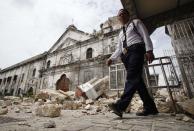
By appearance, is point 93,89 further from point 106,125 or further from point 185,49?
point 106,125

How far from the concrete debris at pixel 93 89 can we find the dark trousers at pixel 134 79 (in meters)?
Answer: 6.97

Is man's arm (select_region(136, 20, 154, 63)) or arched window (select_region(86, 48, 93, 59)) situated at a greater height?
arched window (select_region(86, 48, 93, 59))

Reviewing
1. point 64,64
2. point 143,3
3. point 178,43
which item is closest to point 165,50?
point 178,43

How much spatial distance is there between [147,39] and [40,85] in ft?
→ 63.9

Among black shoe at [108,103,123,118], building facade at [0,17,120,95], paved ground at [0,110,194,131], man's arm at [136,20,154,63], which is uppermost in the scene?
building facade at [0,17,120,95]

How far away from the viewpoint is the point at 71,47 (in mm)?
18422

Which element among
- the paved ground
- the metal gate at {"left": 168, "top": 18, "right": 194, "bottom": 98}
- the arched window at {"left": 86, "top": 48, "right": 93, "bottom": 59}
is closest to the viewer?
the paved ground

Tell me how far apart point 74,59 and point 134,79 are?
15444 mm

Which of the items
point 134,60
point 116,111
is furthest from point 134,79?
point 116,111

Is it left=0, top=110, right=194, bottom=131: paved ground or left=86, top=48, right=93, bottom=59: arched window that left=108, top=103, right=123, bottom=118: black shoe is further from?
left=86, top=48, right=93, bottom=59: arched window

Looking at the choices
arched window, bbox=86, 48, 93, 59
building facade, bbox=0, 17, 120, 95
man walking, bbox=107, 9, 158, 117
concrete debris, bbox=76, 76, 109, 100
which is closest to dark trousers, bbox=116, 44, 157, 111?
man walking, bbox=107, 9, 158, 117

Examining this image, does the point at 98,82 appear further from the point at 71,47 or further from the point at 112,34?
the point at 71,47

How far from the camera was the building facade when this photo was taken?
1479 centimetres

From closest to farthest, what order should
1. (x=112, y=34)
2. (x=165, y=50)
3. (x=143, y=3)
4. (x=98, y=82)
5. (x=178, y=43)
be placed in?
(x=143, y=3)
(x=178, y=43)
(x=165, y=50)
(x=98, y=82)
(x=112, y=34)
